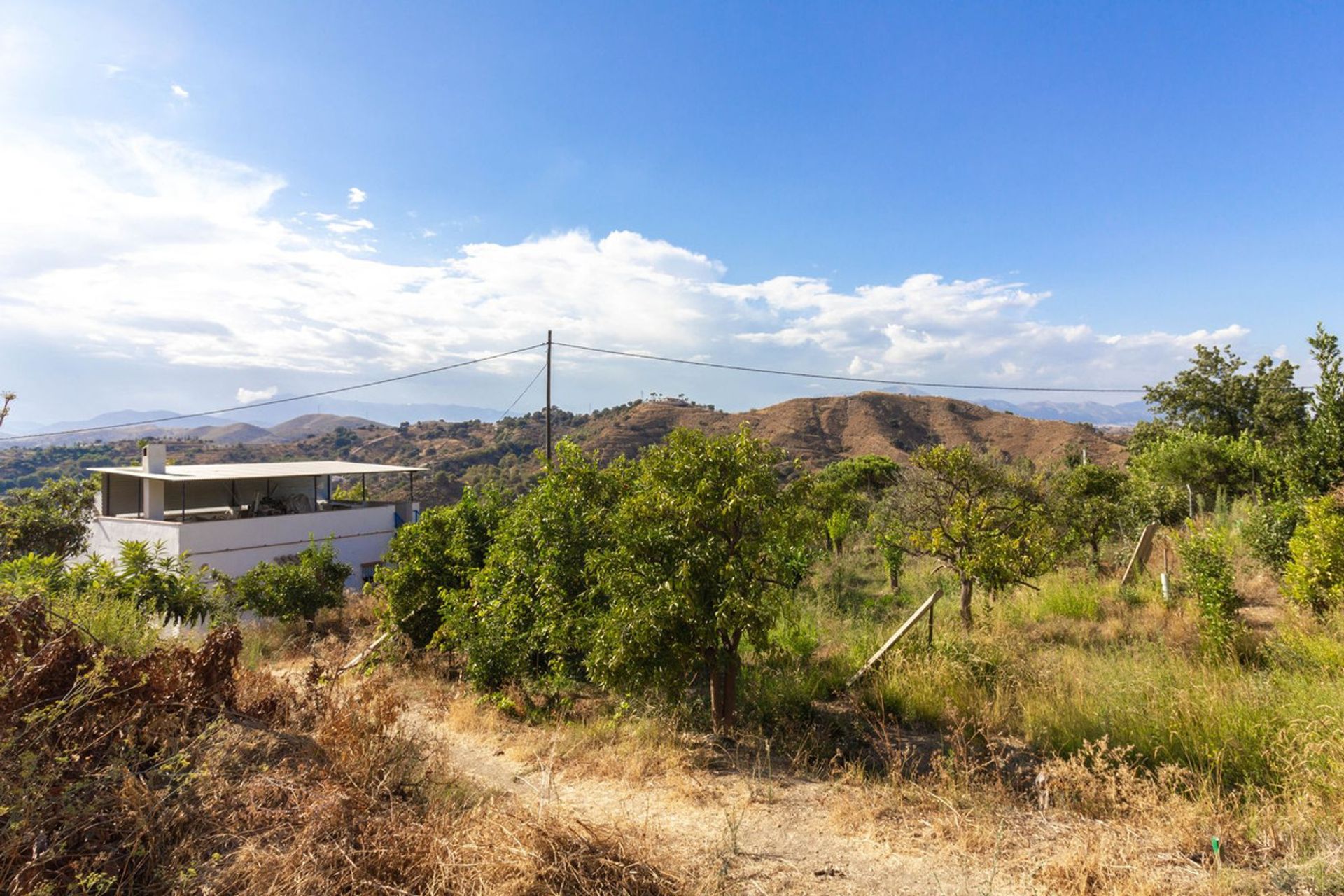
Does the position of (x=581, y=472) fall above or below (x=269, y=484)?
above

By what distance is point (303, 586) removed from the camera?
1393 cm

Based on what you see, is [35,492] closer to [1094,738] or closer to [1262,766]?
[1094,738]

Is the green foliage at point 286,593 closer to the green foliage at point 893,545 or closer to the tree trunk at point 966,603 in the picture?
the green foliage at point 893,545

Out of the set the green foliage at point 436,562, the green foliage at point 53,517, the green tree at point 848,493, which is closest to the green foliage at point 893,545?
the green tree at point 848,493

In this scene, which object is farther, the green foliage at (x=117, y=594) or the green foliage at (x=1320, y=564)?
the green foliage at (x=1320, y=564)

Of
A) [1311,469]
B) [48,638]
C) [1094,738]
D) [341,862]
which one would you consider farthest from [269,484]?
[1311,469]

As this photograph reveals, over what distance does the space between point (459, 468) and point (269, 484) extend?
1944cm

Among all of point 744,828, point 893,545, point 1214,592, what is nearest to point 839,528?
point 893,545

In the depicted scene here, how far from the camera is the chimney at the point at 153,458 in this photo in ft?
64.0

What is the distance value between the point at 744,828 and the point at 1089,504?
11.5 m

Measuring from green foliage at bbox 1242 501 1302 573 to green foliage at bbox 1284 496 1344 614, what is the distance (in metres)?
2.08

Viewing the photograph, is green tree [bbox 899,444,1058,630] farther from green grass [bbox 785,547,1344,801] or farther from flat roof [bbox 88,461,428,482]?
flat roof [bbox 88,461,428,482]

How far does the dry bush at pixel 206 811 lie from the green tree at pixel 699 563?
1.92m

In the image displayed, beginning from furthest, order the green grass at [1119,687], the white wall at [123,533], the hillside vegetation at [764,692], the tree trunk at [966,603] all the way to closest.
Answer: the white wall at [123,533], the tree trunk at [966,603], the green grass at [1119,687], the hillside vegetation at [764,692]
